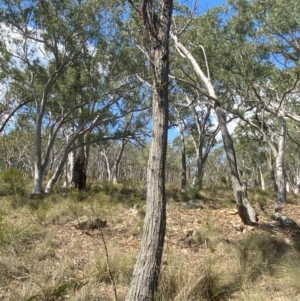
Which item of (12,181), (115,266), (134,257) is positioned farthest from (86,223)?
(12,181)

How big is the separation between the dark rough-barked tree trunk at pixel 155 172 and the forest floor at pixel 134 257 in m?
0.59

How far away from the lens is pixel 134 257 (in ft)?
18.7

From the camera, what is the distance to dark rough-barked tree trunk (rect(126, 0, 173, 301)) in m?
4.01

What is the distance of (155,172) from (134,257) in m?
2.06

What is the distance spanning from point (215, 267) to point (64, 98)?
42.0ft

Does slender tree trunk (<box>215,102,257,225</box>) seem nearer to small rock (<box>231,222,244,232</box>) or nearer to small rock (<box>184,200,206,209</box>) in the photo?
small rock (<box>231,222,244,232</box>)

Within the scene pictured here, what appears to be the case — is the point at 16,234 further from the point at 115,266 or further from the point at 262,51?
the point at 262,51

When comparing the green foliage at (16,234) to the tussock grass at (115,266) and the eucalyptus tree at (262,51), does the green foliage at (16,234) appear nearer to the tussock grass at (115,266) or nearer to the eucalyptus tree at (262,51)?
the tussock grass at (115,266)

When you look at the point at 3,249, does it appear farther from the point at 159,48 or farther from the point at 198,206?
the point at 198,206

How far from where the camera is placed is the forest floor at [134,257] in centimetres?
472

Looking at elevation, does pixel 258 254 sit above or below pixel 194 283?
above

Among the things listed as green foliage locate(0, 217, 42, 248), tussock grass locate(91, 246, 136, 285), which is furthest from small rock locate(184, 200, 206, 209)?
tussock grass locate(91, 246, 136, 285)

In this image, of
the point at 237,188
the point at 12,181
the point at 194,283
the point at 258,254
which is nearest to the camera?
the point at 194,283

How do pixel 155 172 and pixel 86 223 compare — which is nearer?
pixel 155 172
